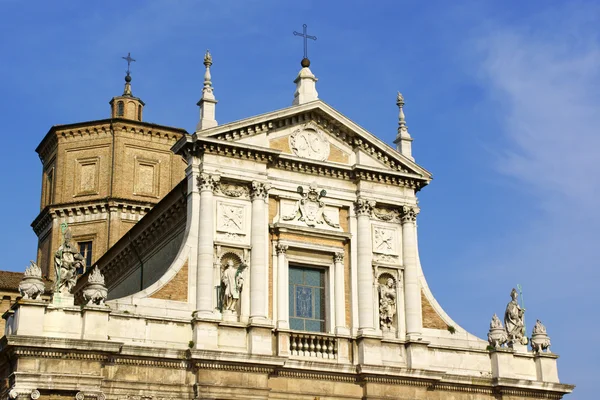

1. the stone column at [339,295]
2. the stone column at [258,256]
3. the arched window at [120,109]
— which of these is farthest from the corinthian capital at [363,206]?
the arched window at [120,109]

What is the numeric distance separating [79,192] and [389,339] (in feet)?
Answer: 60.1

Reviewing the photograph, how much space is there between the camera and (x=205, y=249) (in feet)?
77.0

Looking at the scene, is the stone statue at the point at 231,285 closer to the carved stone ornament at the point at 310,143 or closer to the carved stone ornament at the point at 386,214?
the carved stone ornament at the point at 310,143

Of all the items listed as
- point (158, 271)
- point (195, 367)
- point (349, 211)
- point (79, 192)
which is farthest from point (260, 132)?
point (79, 192)

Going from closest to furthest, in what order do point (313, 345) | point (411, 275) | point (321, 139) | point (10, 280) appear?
point (313, 345)
point (411, 275)
point (321, 139)
point (10, 280)

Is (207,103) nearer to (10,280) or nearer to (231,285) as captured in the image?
(231,285)

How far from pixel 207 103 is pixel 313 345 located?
693cm

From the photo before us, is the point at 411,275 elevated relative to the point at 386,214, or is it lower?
lower

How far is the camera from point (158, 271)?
2656 cm

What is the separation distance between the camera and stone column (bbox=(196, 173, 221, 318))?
75.4ft

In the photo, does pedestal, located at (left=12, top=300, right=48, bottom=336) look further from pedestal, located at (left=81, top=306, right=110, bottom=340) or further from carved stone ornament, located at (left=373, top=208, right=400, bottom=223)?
carved stone ornament, located at (left=373, top=208, right=400, bottom=223)

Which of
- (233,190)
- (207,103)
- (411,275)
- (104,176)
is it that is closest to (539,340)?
(411,275)

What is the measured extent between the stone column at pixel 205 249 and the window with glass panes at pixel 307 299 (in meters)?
2.48

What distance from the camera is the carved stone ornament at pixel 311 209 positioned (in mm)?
25031
